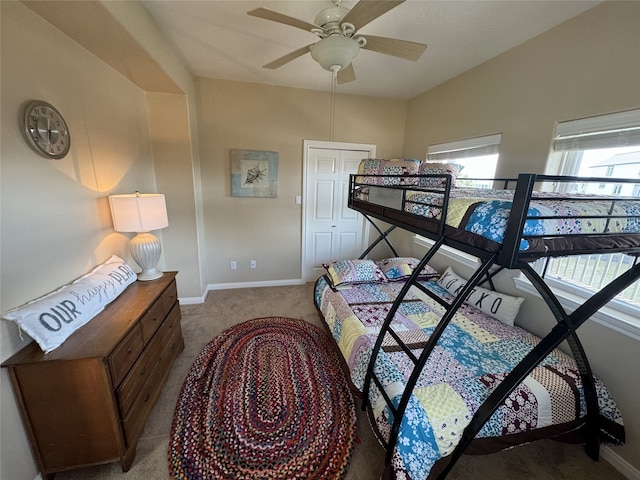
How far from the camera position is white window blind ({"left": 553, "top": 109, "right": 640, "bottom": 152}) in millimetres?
1483

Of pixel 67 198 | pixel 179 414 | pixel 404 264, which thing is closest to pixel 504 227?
pixel 404 264

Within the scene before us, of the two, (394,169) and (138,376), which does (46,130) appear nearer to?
(138,376)

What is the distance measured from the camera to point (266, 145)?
10.8 feet

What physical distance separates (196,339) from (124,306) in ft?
3.36

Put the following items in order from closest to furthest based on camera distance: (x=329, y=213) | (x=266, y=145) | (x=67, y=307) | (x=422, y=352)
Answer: (x=422, y=352) → (x=67, y=307) → (x=266, y=145) → (x=329, y=213)

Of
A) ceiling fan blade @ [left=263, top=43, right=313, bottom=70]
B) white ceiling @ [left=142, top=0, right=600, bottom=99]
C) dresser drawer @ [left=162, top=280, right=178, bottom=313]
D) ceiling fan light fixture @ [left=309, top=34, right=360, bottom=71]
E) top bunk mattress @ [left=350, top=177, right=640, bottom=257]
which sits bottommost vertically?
dresser drawer @ [left=162, top=280, right=178, bottom=313]

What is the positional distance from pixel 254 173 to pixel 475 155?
2.55 metres

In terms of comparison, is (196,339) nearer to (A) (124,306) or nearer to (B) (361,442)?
(A) (124,306)

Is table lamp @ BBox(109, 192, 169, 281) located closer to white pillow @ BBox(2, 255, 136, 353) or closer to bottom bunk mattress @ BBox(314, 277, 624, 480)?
white pillow @ BBox(2, 255, 136, 353)

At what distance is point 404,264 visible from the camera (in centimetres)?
283

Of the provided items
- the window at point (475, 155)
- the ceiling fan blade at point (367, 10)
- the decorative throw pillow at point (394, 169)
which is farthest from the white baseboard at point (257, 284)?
the ceiling fan blade at point (367, 10)

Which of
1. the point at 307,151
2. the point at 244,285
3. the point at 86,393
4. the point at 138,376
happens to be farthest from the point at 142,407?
the point at 307,151

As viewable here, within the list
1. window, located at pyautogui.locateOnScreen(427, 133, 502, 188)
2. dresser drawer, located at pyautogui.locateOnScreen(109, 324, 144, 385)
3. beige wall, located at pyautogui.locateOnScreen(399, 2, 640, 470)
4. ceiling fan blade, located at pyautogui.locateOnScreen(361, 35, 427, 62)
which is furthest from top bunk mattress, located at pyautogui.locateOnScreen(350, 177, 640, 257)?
dresser drawer, located at pyautogui.locateOnScreen(109, 324, 144, 385)

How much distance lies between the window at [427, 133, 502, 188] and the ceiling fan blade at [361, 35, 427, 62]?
1072 millimetres
